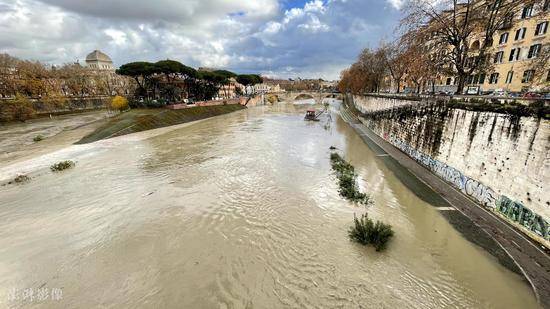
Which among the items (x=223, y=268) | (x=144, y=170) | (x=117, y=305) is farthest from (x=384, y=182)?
(x=144, y=170)

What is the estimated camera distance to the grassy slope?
33.2 meters

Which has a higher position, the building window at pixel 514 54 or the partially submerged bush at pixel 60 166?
the building window at pixel 514 54

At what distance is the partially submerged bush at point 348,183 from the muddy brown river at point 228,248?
677mm

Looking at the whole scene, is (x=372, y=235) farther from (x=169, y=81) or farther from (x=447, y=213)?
(x=169, y=81)

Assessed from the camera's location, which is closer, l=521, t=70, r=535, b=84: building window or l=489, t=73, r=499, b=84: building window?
l=521, t=70, r=535, b=84: building window

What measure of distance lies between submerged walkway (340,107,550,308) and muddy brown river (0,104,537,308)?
0.41 m

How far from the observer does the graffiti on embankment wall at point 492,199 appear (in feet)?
30.4

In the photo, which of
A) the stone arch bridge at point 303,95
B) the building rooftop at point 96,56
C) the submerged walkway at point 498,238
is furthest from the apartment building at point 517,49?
the building rooftop at point 96,56

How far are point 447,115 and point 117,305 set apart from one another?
822 inches

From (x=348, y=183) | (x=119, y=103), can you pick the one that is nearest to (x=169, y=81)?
(x=119, y=103)

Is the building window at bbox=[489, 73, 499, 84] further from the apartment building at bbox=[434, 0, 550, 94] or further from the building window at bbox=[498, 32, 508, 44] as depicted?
the building window at bbox=[498, 32, 508, 44]

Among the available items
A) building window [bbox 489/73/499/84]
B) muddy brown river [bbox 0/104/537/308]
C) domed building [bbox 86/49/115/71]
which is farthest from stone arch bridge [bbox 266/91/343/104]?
domed building [bbox 86/49/115/71]

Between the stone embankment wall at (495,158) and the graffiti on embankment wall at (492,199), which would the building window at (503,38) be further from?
the graffiti on embankment wall at (492,199)

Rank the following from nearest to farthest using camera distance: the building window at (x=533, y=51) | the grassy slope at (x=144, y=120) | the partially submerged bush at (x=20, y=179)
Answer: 1. the partially submerged bush at (x=20, y=179)
2. the building window at (x=533, y=51)
3. the grassy slope at (x=144, y=120)
